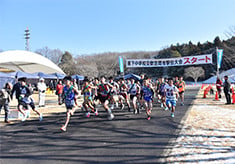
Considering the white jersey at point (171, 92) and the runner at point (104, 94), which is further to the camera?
the white jersey at point (171, 92)

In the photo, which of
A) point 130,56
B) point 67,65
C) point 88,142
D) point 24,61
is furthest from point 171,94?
point 130,56

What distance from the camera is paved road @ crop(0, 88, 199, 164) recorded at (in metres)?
4.28

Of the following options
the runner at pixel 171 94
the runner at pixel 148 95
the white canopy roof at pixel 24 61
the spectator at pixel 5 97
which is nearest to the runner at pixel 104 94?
the runner at pixel 148 95

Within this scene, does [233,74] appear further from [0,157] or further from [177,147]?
[0,157]

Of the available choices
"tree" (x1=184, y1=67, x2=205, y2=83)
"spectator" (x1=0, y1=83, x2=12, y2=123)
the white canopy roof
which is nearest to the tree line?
"tree" (x1=184, y1=67, x2=205, y2=83)

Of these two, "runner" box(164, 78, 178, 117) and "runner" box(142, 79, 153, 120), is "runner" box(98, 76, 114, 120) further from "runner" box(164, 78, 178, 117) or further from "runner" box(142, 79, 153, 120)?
"runner" box(164, 78, 178, 117)

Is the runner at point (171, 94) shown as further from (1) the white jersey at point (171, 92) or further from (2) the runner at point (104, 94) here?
(2) the runner at point (104, 94)

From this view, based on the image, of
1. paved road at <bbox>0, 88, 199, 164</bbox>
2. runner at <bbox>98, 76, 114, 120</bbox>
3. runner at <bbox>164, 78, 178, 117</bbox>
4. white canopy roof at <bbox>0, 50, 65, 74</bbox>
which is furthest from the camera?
white canopy roof at <bbox>0, 50, 65, 74</bbox>

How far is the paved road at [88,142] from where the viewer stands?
168 inches

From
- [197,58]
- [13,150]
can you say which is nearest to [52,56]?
[197,58]

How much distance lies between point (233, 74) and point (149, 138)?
2576 cm

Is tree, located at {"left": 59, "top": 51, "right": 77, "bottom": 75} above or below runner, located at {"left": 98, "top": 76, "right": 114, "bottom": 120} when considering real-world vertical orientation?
above

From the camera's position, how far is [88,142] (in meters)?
5.39

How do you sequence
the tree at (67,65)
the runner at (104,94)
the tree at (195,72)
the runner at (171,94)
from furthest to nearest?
the tree at (195,72) → the tree at (67,65) → the runner at (171,94) → the runner at (104,94)
